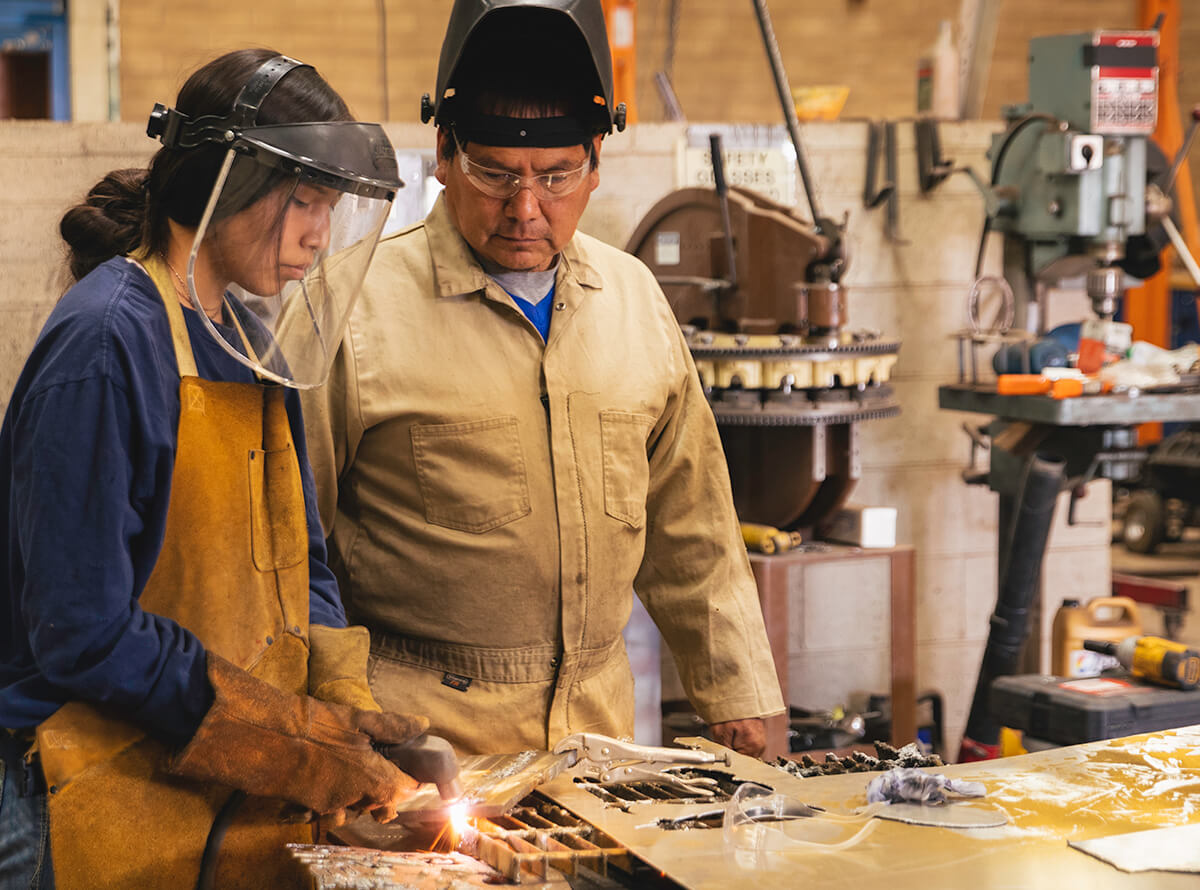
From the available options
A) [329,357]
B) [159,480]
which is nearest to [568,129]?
[329,357]

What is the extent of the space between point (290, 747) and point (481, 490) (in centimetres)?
61

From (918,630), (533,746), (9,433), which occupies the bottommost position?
(918,630)

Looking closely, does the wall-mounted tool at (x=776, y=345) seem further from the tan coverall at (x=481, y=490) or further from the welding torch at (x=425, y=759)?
Result: the welding torch at (x=425, y=759)

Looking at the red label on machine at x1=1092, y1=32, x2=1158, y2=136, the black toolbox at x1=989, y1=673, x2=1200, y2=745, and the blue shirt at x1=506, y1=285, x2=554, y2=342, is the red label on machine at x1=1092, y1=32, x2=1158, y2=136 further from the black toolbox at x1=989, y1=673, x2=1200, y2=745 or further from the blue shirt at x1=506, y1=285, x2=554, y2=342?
the blue shirt at x1=506, y1=285, x2=554, y2=342

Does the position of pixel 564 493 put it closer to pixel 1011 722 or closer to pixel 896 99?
pixel 1011 722

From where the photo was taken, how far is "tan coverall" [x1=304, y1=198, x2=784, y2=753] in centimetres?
194

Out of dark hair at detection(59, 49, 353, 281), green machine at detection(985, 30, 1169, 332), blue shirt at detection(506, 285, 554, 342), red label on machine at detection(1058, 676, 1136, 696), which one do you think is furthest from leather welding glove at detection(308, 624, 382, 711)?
green machine at detection(985, 30, 1169, 332)

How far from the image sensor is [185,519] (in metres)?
1.42

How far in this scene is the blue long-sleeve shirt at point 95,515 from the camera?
130cm

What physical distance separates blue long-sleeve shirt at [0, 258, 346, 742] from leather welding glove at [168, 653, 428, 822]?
0.02 m

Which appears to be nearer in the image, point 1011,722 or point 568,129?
point 568,129

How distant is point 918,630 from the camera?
4.04 meters

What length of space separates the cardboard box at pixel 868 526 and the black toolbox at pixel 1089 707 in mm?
560

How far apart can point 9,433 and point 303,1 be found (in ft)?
17.7
